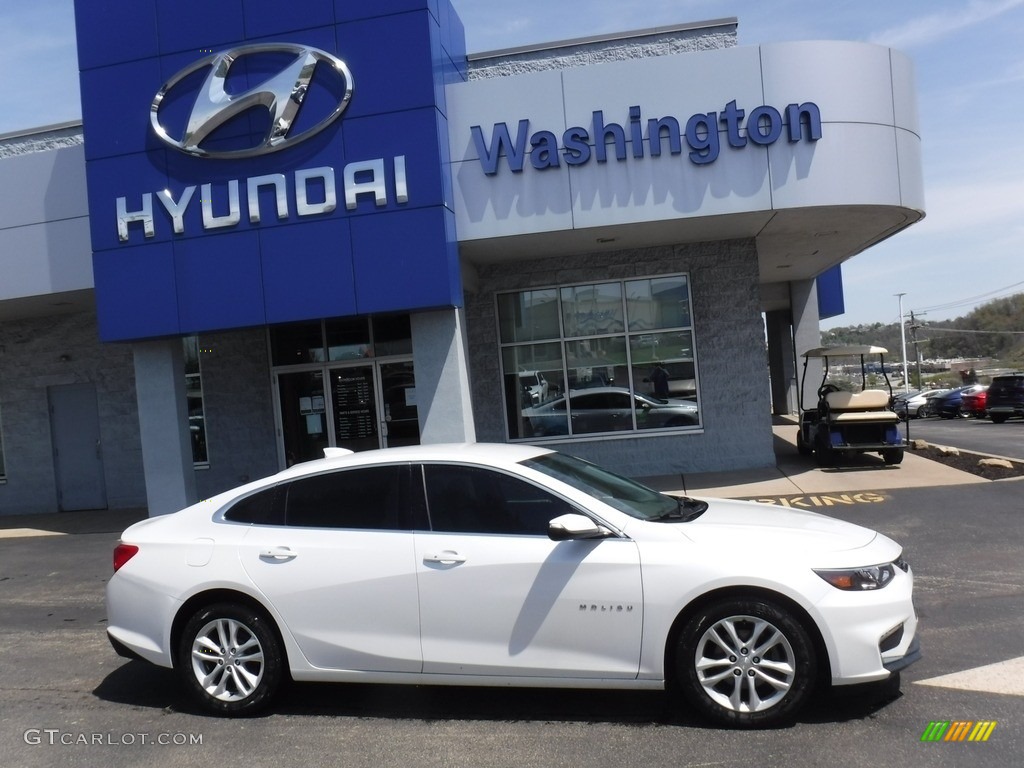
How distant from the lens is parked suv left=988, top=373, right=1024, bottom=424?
29.1 m

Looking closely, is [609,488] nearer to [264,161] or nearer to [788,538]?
[788,538]

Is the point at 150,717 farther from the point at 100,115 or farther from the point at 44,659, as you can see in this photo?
the point at 100,115

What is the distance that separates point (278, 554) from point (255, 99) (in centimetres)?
879

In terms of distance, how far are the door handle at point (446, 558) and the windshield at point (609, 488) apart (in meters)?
0.67

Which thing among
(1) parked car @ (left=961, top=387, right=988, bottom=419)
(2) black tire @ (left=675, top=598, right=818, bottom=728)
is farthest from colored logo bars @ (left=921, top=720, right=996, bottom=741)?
(1) parked car @ (left=961, top=387, right=988, bottom=419)

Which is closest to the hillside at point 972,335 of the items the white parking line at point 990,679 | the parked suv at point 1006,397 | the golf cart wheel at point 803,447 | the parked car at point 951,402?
the parked car at point 951,402

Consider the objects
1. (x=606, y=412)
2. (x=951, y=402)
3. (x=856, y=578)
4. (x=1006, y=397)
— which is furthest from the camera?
(x=951, y=402)

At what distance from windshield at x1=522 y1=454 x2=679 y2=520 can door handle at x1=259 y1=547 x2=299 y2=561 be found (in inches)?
56.1

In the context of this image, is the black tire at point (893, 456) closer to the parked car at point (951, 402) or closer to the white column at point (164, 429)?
the white column at point (164, 429)

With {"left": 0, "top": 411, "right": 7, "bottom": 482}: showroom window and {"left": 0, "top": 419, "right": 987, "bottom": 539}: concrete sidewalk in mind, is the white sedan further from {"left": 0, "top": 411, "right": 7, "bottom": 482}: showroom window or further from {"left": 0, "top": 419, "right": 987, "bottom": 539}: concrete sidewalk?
{"left": 0, "top": 411, "right": 7, "bottom": 482}: showroom window

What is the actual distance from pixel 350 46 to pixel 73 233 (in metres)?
5.24

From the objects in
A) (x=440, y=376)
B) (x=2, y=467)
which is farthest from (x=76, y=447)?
(x=440, y=376)

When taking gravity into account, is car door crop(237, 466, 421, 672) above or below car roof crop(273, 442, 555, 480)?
below

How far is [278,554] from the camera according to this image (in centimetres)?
513
